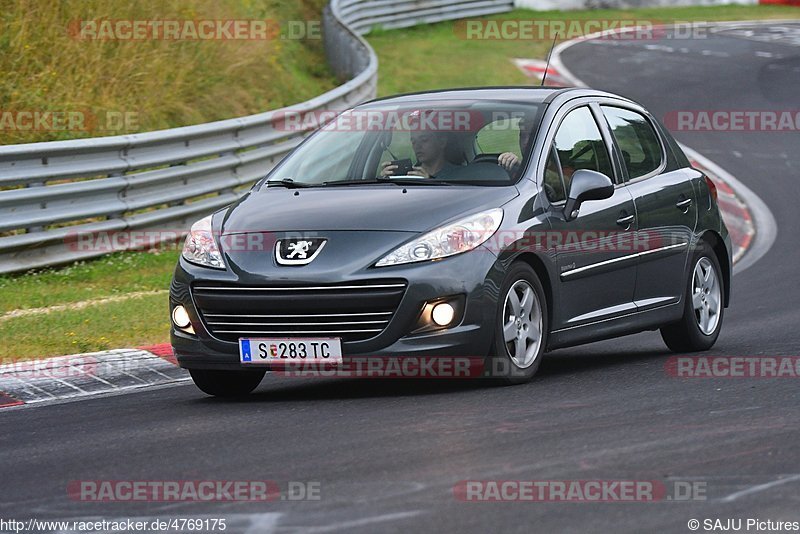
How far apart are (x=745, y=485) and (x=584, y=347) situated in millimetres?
5177

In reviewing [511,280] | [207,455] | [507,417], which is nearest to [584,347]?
[511,280]

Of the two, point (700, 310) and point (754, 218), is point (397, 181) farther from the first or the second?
point (754, 218)

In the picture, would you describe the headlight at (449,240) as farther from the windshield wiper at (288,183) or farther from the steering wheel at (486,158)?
the windshield wiper at (288,183)

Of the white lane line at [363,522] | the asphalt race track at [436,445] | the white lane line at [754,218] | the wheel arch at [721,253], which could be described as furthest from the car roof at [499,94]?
the white lane line at [754,218]

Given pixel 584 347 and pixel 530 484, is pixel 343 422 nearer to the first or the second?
pixel 530 484

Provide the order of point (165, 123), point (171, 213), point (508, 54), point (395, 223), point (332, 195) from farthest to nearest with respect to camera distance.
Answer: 1. point (508, 54)
2. point (165, 123)
3. point (171, 213)
4. point (332, 195)
5. point (395, 223)

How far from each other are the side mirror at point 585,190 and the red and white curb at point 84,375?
263 cm

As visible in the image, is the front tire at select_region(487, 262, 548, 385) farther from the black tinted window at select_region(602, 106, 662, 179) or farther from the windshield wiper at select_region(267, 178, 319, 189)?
the black tinted window at select_region(602, 106, 662, 179)

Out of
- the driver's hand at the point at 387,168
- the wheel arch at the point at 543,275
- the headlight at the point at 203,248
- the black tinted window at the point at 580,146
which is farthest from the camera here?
the black tinted window at the point at 580,146

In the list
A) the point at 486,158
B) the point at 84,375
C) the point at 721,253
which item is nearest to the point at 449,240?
the point at 486,158

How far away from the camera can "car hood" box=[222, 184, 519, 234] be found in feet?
25.8

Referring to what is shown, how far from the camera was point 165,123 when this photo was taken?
18516mm

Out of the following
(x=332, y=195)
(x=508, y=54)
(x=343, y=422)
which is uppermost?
(x=332, y=195)

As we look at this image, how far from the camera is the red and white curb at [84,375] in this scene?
8781 mm
